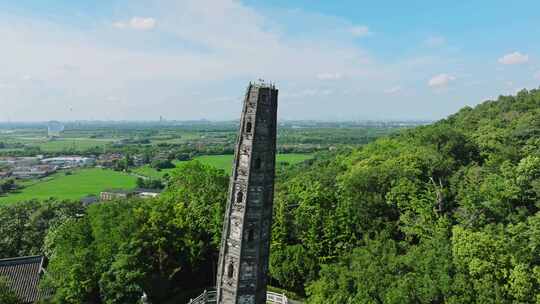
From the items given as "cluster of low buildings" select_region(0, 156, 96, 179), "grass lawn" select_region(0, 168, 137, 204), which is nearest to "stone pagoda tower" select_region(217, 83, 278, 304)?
"grass lawn" select_region(0, 168, 137, 204)

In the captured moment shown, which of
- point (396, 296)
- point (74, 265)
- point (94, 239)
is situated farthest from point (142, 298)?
point (396, 296)

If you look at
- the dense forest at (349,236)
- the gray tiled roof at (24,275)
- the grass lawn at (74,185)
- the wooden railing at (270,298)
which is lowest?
the grass lawn at (74,185)

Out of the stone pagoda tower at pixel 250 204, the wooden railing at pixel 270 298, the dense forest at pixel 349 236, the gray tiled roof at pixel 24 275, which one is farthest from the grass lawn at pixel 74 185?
the stone pagoda tower at pixel 250 204

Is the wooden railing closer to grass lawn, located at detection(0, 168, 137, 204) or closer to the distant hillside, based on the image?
the distant hillside

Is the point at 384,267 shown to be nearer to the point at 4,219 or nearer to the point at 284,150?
the point at 4,219

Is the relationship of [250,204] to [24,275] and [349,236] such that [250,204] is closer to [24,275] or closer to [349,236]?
[349,236]

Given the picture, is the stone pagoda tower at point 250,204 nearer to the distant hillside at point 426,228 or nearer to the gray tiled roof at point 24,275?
the distant hillside at point 426,228

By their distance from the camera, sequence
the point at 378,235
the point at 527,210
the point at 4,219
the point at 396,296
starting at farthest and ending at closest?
the point at 4,219 < the point at 378,235 < the point at 527,210 < the point at 396,296
